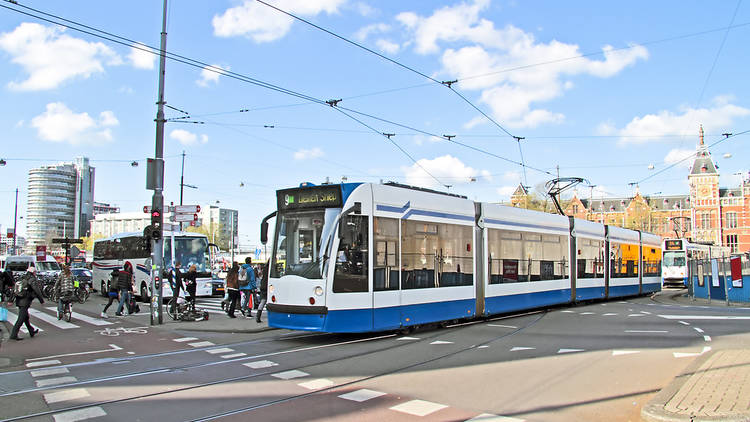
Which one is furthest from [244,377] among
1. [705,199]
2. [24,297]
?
[705,199]

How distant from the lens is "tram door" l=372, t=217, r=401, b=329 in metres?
11.3

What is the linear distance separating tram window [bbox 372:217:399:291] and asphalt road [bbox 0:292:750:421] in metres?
1.20

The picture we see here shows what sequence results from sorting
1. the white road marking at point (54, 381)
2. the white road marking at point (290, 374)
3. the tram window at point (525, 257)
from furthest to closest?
the tram window at point (525, 257), the white road marking at point (290, 374), the white road marking at point (54, 381)

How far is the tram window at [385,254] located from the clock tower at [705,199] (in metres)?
100

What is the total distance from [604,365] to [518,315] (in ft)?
27.1

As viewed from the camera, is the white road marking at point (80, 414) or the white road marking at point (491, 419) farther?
the white road marking at point (80, 414)

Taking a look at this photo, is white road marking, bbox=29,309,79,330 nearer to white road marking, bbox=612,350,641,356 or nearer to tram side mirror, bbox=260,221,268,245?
tram side mirror, bbox=260,221,268,245

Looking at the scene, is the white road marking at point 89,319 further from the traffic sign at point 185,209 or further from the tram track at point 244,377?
the tram track at point 244,377

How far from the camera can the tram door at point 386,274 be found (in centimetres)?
1126

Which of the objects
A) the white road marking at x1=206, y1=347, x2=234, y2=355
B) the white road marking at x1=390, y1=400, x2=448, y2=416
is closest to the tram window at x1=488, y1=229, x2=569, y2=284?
the white road marking at x1=206, y1=347, x2=234, y2=355

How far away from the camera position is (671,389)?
6512 mm

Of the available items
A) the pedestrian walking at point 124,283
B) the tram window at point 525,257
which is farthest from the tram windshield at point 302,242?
the pedestrian walking at point 124,283

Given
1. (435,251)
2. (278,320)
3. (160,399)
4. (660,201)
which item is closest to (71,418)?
(160,399)

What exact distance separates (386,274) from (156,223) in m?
7.34
